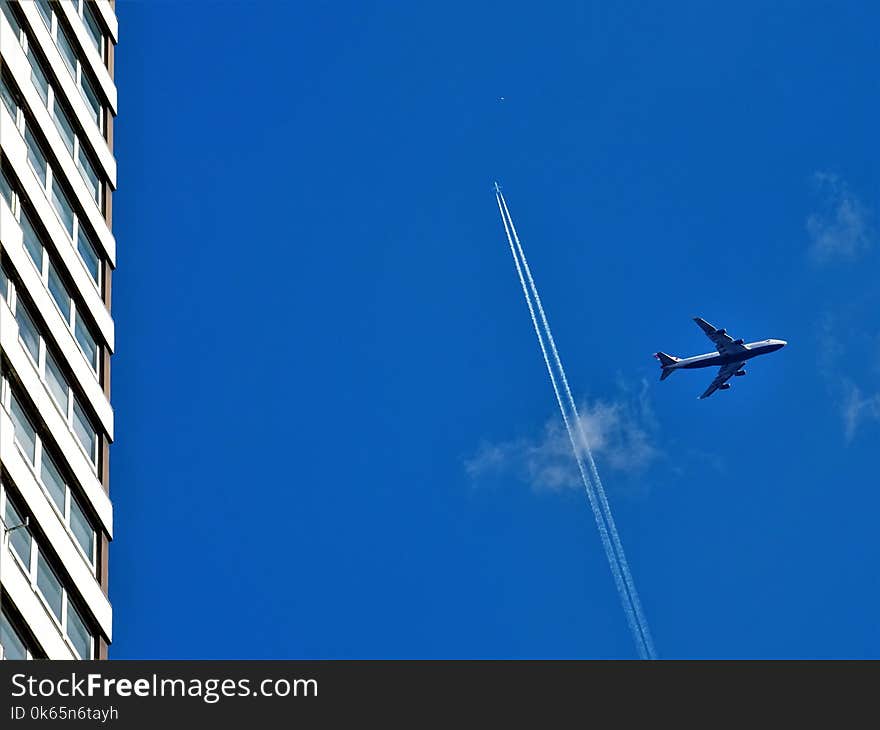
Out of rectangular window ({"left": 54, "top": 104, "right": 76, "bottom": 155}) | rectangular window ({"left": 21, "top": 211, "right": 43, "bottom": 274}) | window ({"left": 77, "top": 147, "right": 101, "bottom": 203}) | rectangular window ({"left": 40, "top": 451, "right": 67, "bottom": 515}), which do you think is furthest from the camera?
window ({"left": 77, "top": 147, "right": 101, "bottom": 203})

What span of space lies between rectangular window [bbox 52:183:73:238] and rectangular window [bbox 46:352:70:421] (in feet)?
16.9

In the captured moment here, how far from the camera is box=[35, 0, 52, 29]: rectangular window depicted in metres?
61.4

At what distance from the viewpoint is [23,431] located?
2116 inches

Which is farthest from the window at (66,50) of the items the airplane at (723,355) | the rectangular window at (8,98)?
the airplane at (723,355)

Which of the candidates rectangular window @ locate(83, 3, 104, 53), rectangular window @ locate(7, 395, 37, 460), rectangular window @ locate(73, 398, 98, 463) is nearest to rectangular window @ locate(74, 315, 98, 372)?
rectangular window @ locate(73, 398, 98, 463)

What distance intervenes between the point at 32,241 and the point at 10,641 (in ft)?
42.1

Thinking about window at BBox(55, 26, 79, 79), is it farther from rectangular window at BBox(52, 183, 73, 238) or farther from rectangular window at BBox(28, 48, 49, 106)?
rectangular window at BBox(52, 183, 73, 238)

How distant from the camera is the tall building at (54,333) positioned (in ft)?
170

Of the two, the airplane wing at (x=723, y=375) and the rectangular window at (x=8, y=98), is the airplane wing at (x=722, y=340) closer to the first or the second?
the airplane wing at (x=723, y=375)

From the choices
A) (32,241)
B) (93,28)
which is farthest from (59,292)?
(93,28)

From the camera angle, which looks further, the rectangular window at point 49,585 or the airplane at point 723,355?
the airplane at point 723,355

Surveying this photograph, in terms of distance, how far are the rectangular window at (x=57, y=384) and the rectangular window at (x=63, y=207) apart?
514 cm

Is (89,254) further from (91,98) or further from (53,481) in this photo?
(53,481)
